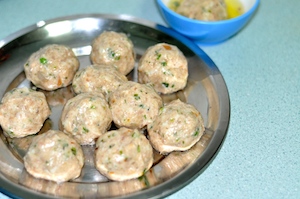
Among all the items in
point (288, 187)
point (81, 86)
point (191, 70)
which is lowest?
point (288, 187)

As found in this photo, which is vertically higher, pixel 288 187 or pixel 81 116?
pixel 81 116

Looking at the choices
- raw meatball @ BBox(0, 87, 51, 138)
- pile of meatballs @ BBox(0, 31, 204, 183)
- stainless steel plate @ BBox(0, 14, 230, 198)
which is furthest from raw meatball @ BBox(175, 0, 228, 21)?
raw meatball @ BBox(0, 87, 51, 138)

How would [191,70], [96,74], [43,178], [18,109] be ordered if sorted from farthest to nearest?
[191,70]
[96,74]
[18,109]
[43,178]

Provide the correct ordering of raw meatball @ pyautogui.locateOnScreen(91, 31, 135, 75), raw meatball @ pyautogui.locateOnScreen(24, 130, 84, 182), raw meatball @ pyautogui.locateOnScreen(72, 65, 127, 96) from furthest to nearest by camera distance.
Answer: raw meatball @ pyautogui.locateOnScreen(91, 31, 135, 75), raw meatball @ pyautogui.locateOnScreen(72, 65, 127, 96), raw meatball @ pyautogui.locateOnScreen(24, 130, 84, 182)

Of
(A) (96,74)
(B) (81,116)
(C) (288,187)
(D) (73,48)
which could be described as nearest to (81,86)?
(A) (96,74)

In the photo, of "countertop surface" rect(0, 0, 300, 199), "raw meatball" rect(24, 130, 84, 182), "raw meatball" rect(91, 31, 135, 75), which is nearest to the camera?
"raw meatball" rect(24, 130, 84, 182)

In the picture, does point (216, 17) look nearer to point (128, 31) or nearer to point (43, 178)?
point (128, 31)

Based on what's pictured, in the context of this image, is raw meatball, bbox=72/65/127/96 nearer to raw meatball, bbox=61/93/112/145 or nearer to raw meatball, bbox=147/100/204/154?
raw meatball, bbox=61/93/112/145

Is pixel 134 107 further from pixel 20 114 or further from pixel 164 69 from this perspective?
pixel 20 114
